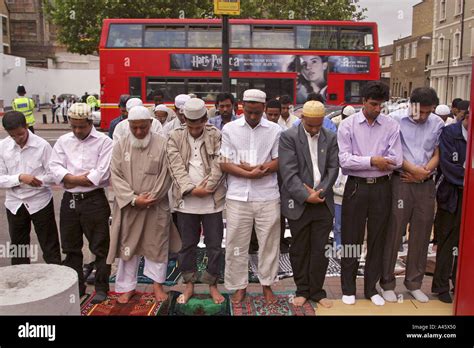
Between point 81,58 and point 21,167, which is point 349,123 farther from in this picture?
point 81,58

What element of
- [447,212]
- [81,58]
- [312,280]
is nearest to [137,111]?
[312,280]

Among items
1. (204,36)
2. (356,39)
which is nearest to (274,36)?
(204,36)

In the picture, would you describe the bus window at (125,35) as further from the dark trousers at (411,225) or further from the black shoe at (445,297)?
the black shoe at (445,297)

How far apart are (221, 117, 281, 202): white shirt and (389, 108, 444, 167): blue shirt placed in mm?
1179

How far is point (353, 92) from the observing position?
15.3 m

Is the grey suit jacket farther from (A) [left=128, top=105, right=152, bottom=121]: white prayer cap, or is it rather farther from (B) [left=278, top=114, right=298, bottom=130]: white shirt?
(B) [left=278, top=114, right=298, bottom=130]: white shirt

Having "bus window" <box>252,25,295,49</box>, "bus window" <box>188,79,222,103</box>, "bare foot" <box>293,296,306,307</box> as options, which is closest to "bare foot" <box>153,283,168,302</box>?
"bare foot" <box>293,296,306,307</box>

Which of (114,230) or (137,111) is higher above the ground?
(137,111)

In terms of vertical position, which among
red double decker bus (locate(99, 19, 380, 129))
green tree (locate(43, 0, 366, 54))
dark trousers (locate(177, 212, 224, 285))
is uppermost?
green tree (locate(43, 0, 366, 54))

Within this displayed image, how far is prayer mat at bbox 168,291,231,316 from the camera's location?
14.0 feet

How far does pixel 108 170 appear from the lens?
440cm

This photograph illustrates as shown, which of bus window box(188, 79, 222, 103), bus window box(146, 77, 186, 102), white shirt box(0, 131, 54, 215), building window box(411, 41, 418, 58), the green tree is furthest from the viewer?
building window box(411, 41, 418, 58)

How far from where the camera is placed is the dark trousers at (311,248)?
4297mm
